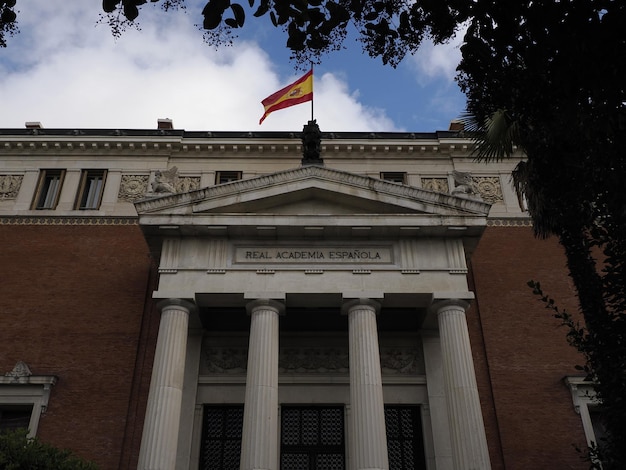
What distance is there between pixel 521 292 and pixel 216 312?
406 inches

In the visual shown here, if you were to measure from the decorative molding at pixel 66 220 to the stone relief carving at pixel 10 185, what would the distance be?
3.89ft

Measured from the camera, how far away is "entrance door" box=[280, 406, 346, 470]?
1877 cm

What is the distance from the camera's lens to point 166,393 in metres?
16.2

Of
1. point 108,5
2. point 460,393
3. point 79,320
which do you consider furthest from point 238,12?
point 79,320

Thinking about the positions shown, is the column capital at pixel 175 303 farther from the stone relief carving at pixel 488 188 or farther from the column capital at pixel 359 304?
the stone relief carving at pixel 488 188

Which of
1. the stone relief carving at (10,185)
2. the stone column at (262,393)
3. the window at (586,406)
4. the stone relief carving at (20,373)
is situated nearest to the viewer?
the stone column at (262,393)

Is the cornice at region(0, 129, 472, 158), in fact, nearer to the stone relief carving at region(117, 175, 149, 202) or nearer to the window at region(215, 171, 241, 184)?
the window at region(215, 171, 241, 184)

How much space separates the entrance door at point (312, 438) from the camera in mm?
18766

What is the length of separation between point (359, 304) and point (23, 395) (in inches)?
424

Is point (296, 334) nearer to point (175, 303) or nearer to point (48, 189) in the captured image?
point (175, 303)

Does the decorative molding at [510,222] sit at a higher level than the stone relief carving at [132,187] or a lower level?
lower


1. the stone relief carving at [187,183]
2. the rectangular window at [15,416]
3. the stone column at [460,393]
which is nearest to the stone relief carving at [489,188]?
the stone column at [460,393]

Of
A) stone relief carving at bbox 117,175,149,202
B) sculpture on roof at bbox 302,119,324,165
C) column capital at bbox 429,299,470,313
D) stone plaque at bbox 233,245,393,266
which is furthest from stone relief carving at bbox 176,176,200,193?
column capital at bbox 429,299,470,313

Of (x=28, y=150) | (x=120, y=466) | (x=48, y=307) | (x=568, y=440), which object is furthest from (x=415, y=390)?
(x=28, y=150)
